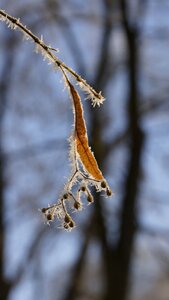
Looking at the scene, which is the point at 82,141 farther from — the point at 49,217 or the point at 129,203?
the point at 129,203

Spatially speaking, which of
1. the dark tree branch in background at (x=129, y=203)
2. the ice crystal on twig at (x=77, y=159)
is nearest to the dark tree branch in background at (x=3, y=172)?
the dark tree branch in background at (x=129, y=203)

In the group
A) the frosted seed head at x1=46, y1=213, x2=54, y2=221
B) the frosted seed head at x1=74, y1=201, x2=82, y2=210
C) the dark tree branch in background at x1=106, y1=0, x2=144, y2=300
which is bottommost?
the frosted seed head at x1=46, y1=213, x2=54, y2=221

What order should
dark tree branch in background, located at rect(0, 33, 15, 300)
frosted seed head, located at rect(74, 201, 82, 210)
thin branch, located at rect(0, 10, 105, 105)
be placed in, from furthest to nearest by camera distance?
dark tree branch in background, located at rect(0, 33, 15, 300), frosted seed head, located at rect(74, 201, 82, 210), thin branch, located at rect(0, 10, 105, 105)

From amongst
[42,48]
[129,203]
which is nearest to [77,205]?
[42,48]

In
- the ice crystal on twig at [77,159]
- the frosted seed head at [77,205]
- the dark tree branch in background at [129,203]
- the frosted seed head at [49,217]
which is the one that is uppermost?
→ the dark tree branch in background at [129,203]

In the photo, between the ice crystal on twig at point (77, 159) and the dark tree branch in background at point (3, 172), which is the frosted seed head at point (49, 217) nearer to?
the ice crystal on twig at point (77, 159)

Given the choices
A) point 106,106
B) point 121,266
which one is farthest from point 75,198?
point 106,106

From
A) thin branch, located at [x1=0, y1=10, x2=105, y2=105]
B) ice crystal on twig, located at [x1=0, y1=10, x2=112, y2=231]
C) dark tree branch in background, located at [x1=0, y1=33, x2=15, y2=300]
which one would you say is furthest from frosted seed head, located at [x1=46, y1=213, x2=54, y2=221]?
dark tree branch in background, located at [x1=0, y1=33, x2=15, y2=300]

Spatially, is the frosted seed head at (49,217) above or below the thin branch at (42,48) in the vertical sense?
below

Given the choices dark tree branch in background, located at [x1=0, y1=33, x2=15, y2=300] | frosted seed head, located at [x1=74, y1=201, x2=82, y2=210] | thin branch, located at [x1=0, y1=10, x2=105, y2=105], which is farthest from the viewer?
dark tree branch in background, located at [x1=0, y1=33, x2=15, y2=300]

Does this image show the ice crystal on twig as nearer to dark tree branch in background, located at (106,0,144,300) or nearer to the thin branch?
the thin branch

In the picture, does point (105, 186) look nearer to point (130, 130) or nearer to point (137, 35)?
point (130, 130)
